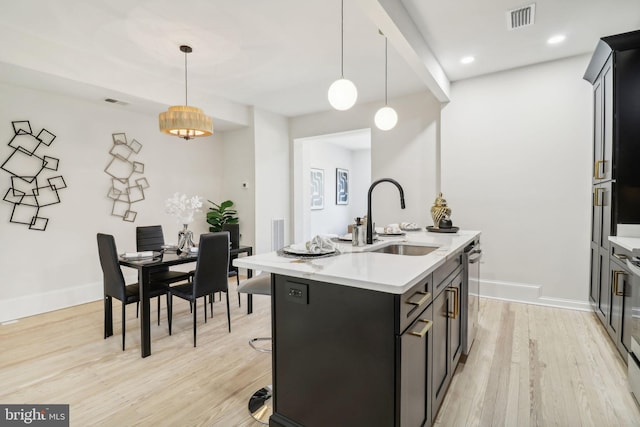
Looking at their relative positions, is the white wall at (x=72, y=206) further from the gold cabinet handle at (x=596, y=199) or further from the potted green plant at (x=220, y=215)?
the gold cabinet handle at (x=596, y=199)

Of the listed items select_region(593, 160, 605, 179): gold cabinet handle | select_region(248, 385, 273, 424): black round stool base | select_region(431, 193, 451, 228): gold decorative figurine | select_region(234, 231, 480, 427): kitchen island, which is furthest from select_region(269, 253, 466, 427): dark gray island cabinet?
select_region(593, 160, 605, 179): gold cabinet handle

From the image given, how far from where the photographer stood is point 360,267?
4.78 feet

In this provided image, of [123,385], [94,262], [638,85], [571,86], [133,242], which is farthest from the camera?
[133,242]

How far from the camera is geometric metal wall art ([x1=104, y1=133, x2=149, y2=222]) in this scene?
168 inches

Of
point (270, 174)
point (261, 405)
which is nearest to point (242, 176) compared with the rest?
point (270, 174)

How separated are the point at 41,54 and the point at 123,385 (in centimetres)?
308

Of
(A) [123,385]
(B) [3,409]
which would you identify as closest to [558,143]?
(A) [123,385]

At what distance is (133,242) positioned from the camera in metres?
4.52

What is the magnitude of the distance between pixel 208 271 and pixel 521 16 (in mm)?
3451

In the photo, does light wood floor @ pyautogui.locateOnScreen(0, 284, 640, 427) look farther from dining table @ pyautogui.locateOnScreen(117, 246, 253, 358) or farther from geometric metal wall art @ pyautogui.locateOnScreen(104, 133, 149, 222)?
geometric metal wall art @ pyautogui.locateOnScreen(104, 133, 149, 222)

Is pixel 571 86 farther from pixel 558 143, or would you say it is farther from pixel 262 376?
pixel 262 376

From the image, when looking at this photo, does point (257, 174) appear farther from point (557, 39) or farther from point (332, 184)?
point (557, 39)

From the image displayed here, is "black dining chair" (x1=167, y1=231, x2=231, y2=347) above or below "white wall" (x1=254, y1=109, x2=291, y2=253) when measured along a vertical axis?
below

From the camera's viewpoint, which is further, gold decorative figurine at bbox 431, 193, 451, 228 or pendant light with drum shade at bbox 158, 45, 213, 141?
pendant light with drum shade at bbox 158, 45, 213, 141
